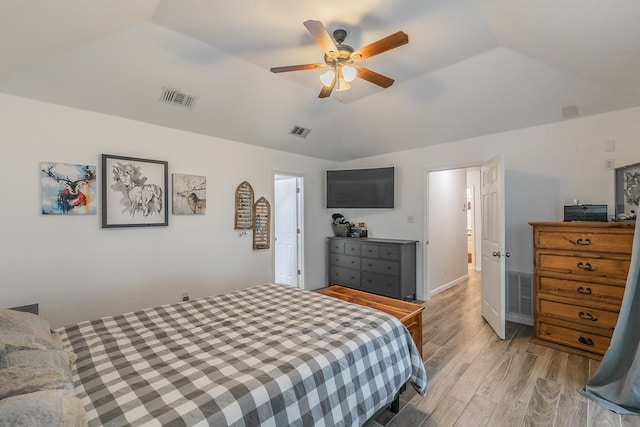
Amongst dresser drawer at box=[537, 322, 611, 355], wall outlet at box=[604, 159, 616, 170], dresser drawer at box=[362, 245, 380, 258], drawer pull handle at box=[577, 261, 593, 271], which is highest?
wall outlet at box=[604, 159, 616, 170]

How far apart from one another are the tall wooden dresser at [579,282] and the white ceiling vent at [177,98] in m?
3.80

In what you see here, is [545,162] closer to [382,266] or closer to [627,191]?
[627,191]

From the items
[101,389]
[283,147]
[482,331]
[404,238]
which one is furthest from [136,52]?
[482,331]

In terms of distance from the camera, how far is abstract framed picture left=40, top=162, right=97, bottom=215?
2.49 metres

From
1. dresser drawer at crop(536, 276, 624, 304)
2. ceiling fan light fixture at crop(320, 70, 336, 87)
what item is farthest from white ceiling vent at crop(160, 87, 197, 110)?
dresser drawer at crop(536, 276, 624, 304)

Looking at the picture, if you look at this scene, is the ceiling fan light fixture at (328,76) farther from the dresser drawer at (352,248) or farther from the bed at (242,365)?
the dresser drawer at (352,248)

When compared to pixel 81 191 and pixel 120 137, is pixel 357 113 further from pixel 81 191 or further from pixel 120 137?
pixel 81 191

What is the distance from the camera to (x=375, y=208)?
4645 mm

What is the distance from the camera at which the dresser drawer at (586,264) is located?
2426 mm

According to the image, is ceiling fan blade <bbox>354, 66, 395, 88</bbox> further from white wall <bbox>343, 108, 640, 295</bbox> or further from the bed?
white wall <bbox>343, 108, 640, 295</bbox>

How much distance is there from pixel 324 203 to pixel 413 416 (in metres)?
3.61

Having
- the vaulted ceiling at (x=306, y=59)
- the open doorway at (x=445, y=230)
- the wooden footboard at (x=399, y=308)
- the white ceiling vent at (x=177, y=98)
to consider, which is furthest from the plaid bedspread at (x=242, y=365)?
the open doorway at (x=445, y=230)

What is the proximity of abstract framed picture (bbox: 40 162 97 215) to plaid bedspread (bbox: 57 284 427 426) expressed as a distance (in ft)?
4.55

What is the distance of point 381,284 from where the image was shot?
4.33 m
